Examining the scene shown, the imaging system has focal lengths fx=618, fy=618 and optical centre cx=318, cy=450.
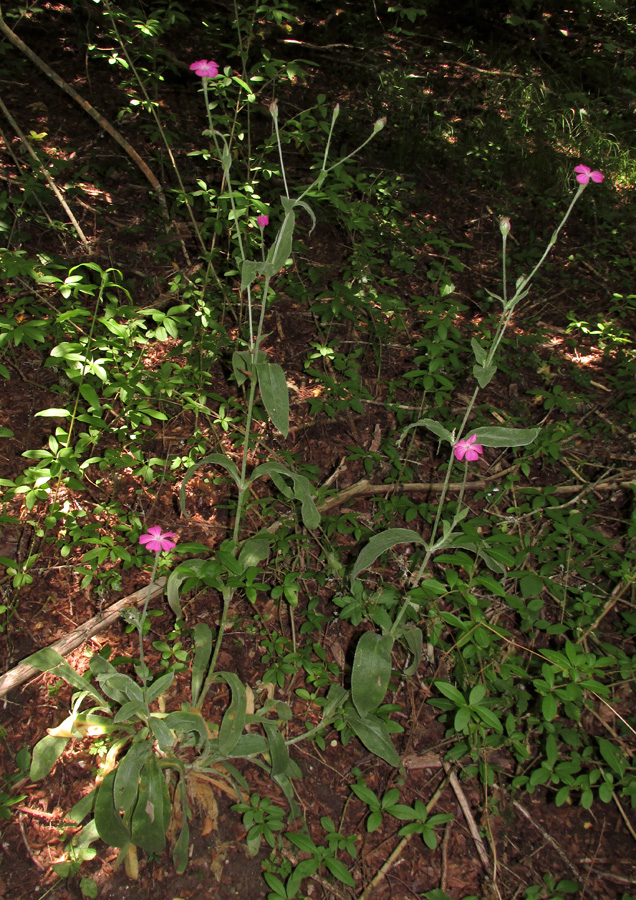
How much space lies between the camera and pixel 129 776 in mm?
1367

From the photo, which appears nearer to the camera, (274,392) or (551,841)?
(274,392)

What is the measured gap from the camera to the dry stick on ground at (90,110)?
8.12 feet

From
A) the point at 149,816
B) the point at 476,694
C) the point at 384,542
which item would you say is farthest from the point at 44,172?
the point at 476,694

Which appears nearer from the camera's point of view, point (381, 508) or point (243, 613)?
point (243, 613)

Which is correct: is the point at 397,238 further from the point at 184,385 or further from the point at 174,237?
the point at 184,385

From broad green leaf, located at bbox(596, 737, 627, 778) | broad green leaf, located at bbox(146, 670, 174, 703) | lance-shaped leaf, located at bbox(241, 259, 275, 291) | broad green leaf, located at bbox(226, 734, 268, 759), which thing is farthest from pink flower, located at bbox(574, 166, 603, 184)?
broad green leaf, located at bbox(226, 734, 268, 759)

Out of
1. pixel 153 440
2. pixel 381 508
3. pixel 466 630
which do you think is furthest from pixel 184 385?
pixel 466 630

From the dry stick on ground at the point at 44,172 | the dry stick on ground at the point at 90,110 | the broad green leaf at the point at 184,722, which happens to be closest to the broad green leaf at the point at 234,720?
the broad green leaf at the point at 184,722

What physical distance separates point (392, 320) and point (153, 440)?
4.24ft

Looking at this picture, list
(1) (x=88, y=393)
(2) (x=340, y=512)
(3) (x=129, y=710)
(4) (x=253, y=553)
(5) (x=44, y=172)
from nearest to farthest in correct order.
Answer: (3) (x=129, y=710), (4) (x=253, y=553), (1) (x=88, y=393), (2) (x=340, y=512), (5) (x=44, y=172)

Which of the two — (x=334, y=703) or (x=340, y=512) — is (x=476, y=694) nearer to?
(x=334, y=703)

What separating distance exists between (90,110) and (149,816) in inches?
106

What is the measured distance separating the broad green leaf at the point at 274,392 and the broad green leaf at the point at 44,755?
2.96ft

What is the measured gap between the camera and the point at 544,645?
209 centimetres
